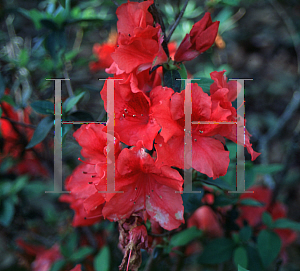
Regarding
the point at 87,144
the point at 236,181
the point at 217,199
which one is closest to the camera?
the point at 87,144

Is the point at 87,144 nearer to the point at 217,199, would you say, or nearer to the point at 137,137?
the point at 137,137

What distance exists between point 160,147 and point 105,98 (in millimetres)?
197

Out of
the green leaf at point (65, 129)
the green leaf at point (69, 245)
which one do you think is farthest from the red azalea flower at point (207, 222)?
the green leaf at point (65, 129)

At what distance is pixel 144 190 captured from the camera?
2.55 feet

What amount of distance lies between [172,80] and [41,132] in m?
0.48

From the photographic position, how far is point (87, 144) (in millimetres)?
771

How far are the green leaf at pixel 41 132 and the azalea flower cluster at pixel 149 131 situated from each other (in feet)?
0.70

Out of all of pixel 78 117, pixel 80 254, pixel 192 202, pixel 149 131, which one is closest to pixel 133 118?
pixel 149 131

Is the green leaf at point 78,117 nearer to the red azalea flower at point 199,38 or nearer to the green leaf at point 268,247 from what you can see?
the red azalea flower at point 199,38

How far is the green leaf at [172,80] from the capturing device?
0.74m

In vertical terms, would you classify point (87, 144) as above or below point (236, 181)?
above

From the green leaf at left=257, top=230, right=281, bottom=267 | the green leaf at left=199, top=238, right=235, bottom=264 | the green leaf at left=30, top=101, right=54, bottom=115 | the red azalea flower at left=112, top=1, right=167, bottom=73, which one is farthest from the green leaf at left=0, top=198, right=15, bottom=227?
the green leaf at left=257, top=230, right=281, bottom=267

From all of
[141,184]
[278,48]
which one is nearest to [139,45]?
[141,184]

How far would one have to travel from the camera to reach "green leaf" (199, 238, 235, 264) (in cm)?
112
